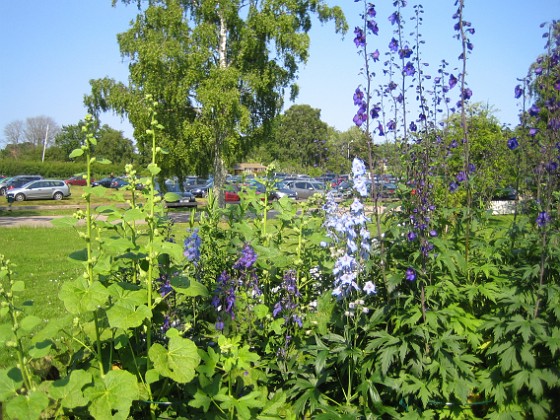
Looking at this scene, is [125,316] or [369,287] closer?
[125,316]

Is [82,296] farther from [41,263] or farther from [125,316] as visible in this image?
[41,263]

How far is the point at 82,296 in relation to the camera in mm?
2264

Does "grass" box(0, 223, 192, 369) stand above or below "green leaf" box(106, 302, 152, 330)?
below

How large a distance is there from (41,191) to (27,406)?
3668 cm

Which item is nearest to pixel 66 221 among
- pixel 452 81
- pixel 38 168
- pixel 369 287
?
pixel 369 287

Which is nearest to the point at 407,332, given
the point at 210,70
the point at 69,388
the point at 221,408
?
the point at 221,408

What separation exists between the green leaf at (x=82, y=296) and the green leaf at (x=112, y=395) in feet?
1.22

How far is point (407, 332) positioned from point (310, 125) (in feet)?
220

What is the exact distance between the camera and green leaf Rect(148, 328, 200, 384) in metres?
2.32

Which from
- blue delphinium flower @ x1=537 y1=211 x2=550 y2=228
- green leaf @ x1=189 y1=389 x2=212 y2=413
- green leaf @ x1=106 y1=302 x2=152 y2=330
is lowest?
green leaf @ x1=189 y1=389 x2=212 y2=413

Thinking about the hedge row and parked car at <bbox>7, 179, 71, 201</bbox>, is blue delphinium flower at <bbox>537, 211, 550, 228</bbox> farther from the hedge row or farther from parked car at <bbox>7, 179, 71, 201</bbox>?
the hedge row

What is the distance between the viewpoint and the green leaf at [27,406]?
1961 millimetres

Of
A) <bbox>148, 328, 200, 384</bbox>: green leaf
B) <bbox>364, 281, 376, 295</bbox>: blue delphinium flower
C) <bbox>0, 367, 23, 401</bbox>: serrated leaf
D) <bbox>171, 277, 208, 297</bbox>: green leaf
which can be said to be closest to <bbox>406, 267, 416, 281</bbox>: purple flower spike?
<bbox>364, 281, 376, 295</bbox>: blue delphinium flower

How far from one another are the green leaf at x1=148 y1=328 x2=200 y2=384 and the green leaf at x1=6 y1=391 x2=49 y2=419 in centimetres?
51
